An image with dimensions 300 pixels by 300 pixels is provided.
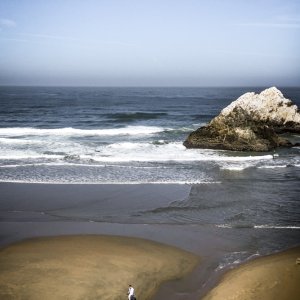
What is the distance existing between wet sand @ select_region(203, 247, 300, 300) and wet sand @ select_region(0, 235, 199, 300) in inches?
54.4

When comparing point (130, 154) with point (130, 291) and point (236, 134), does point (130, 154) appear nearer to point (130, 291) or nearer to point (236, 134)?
point (236, 134)

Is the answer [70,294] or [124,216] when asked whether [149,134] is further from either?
[70,294]

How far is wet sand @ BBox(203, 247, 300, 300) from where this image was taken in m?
9.91

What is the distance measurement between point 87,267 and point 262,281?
491cm

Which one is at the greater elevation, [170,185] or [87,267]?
[170,185]

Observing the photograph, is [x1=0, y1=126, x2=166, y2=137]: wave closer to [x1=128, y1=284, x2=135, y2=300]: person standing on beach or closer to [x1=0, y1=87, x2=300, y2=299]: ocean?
[x1=0, y1=87, x2=300, y2=299]: ocean

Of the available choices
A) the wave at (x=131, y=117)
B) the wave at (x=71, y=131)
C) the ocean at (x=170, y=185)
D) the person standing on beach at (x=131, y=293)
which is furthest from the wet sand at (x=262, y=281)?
the wave at (x=131, y=117)

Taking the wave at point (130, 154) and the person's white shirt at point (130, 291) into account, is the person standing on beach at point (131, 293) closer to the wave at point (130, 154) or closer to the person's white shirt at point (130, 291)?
the person's white shirt at point (130, 291)

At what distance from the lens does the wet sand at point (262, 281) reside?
9909mm

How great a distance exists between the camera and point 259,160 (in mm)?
26094

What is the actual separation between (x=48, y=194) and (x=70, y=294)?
8.86m

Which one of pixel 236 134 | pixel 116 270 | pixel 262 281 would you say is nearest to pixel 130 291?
pixel 116 270

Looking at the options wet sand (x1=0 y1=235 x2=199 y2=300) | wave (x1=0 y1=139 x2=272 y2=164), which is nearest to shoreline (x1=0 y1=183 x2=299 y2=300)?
wet sand (x1=0 y1=235 x2=199 y2=300)

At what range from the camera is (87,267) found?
449 inches
